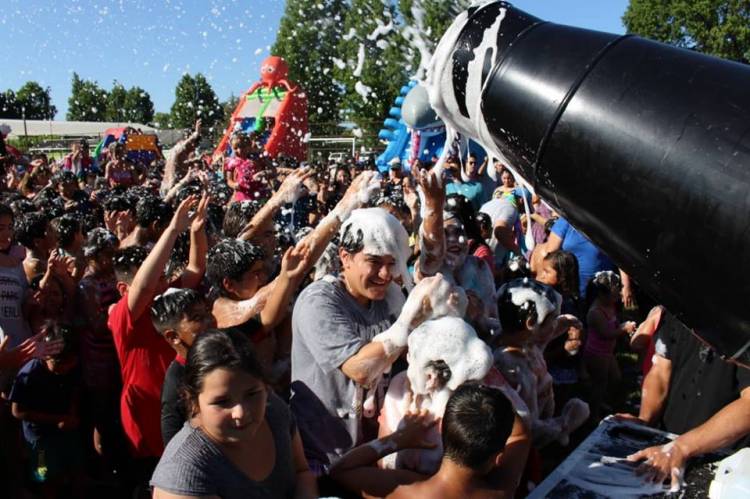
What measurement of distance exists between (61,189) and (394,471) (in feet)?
21.6

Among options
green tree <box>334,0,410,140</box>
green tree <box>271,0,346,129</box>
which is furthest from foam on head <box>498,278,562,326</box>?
green tree <box>271,0,346,129</box>

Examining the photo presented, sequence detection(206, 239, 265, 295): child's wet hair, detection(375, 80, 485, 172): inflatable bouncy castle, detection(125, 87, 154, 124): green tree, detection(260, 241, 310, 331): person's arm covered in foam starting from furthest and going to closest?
detection(125, 87, 154, 124): green tree → detection(375, 80, 485, 172): inflatable bouncy castle → detection(206, 239, 265, 295): child's wet hair → detection(260, 241, 310, 331): person's arm covered in foam

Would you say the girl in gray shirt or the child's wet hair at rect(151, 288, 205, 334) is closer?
the girl in gray shirt

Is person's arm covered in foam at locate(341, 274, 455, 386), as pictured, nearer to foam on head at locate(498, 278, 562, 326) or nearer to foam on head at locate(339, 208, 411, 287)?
foam on head at locate(339, 208, 411, 287)

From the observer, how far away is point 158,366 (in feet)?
9.29

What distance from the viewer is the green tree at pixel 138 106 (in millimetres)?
80375

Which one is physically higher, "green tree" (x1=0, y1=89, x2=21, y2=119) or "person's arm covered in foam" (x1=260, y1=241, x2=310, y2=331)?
"person's arm covered in foam" (x1=260, y1=241, x2=310, y2=331)

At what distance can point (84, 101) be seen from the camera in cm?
7731

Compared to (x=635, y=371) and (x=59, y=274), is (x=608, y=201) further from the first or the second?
(x=635, y=371)

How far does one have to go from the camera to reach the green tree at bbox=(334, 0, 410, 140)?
4828 millimetres

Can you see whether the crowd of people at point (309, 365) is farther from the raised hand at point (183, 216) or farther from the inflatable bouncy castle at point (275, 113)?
the inflatable bouncy castle at point (275, 113)

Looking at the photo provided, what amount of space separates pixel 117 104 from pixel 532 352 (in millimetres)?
87771

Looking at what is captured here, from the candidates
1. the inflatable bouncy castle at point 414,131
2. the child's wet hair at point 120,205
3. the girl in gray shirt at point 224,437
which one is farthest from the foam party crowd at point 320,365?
the inflatable bouncy castle at point 414,131

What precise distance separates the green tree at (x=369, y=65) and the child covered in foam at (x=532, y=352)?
6.65 ft
